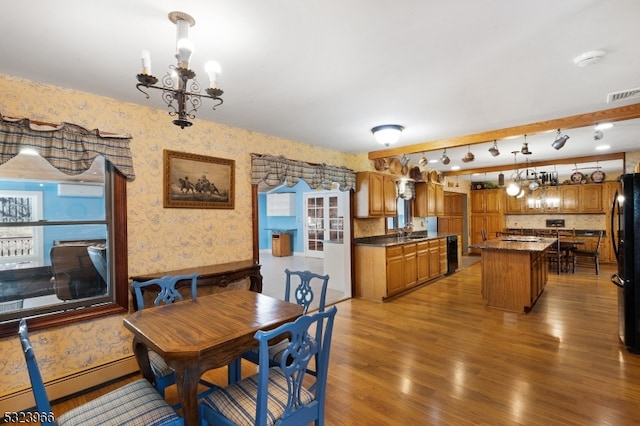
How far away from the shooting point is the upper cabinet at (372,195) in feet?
16.5

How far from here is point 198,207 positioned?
10.7ft

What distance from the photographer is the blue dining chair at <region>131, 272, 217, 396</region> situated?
1909mm

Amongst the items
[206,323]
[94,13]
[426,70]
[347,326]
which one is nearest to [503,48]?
[426,70]

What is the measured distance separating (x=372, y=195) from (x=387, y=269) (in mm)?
1206

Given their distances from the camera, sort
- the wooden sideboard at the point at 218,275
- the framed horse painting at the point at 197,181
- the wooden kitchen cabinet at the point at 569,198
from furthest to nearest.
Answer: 1. the wooden kitchen cabinet at the point at 569,198
2. the framed horse painting at the point at 197,181
3. the wooden sideboard at the point at 218,275

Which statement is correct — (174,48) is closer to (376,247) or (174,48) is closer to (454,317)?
(376,247)

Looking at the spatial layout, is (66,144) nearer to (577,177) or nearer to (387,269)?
(387,269)

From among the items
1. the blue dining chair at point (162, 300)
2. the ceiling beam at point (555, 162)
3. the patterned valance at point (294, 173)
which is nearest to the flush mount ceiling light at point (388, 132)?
the patterned valance at point (294, 173)

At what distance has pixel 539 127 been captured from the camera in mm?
3541

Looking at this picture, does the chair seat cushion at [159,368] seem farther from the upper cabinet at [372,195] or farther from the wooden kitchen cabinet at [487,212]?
the wooden kitchen cabinet at [487,212]

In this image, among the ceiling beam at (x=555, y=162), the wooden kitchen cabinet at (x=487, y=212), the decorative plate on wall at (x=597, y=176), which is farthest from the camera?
the wooden kitchen cabinet at (x=487, y=212)

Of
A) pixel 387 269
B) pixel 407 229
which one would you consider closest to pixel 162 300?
pixel 387 269

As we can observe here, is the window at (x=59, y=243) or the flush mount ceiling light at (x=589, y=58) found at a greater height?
the flush mount ceiling light at (x=589, y=58)

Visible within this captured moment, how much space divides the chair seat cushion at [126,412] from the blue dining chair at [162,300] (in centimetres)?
27
